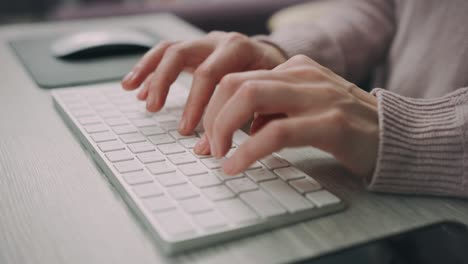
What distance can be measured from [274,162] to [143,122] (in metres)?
0.17

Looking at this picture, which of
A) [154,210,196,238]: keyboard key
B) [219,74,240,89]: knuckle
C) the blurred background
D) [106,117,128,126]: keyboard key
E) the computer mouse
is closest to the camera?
[154,210,196,238]: keyboard key

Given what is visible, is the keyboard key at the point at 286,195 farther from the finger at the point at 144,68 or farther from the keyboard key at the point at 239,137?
the finger at the point at 144,68

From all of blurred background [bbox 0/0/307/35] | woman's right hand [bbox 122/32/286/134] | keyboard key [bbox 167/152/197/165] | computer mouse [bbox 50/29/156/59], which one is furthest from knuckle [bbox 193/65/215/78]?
blurred background [bbox 0/0/307/35]

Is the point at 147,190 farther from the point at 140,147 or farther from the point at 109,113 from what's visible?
the point at 109,113

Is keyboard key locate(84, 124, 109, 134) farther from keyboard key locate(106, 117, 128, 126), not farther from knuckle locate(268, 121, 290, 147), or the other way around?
knuckle locate(268, 121, 290, 147)

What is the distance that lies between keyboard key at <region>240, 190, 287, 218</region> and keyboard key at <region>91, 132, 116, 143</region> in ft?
0.58

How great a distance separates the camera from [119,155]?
20.5 inches

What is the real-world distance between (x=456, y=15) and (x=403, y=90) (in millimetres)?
126

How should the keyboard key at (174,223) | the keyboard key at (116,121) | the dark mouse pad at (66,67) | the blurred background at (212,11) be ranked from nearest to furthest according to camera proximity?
1. the keyboard key at (174,223)
2. the keyboard key at (116,121)
3. the dark mouse pad at (66,67)
4. the blurred background at (212,11)

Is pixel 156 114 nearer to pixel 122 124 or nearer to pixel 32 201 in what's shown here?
pixel 122 124

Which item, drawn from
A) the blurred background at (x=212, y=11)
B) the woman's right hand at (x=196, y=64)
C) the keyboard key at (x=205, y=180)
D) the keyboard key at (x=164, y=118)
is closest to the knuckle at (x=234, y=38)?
the woman's right hand at (x=196, y=64)

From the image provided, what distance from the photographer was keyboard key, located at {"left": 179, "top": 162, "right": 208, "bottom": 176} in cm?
49

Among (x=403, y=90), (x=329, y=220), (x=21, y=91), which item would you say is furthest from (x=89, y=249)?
(x=403, y=90)

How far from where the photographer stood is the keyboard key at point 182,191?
1.45 feet
